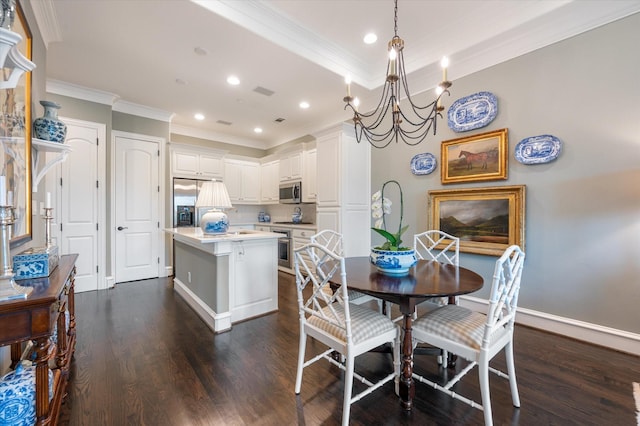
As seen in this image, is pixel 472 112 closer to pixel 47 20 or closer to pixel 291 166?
pixel 291 166

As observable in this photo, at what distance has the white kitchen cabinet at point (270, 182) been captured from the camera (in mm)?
6016

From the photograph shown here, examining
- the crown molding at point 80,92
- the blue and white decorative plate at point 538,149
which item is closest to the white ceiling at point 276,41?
the crown molding at point 80,92

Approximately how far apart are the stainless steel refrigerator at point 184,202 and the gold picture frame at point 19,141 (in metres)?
3.05

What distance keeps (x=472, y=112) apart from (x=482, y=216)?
3.98ft

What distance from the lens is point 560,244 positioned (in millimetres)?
2562

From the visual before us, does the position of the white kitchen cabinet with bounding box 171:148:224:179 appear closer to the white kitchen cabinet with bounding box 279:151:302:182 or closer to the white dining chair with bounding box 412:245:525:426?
the white kitchen cabinet with bounding box 279:151:302:182

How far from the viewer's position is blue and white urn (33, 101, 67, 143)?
197cm

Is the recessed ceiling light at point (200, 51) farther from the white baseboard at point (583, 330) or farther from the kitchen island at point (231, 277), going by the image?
the white baseboard at point (583, 330)

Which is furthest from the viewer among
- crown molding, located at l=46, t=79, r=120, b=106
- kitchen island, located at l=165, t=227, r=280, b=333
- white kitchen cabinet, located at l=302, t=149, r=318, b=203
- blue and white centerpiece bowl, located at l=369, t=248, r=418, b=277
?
white kitchen cabinet, located at l=302, t=149, r=318, b=203

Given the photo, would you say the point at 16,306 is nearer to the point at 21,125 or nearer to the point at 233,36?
the point at 21,125

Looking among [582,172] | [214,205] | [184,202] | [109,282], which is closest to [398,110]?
[582,172]

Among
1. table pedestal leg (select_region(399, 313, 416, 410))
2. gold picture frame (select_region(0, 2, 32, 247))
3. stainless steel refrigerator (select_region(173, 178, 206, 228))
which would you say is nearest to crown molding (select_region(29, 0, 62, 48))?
gold picture frame (select_region(0, 2, 32, 247))

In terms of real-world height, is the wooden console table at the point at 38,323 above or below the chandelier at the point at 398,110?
below

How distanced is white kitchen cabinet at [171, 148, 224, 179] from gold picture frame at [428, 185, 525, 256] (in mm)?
4217
